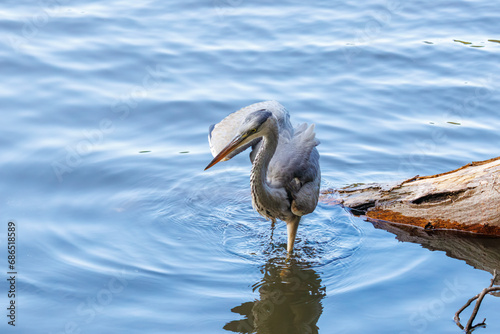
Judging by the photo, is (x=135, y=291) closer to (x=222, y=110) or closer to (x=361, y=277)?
(x=361, y=277)

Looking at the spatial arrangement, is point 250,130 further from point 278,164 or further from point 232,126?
point 232,126

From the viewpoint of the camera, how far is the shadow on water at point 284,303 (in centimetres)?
569

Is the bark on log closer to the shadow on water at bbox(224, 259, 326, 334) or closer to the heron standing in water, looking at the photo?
the heron standing in water

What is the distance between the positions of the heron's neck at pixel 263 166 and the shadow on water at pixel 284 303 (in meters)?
0.72

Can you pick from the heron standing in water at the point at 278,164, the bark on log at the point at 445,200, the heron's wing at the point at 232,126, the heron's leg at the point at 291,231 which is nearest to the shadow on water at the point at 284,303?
the heron's leg at the point at 291,231

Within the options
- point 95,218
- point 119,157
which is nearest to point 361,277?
point 95,218

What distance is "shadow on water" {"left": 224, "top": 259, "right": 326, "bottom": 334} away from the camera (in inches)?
224

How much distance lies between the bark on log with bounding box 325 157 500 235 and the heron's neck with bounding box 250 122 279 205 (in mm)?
1446

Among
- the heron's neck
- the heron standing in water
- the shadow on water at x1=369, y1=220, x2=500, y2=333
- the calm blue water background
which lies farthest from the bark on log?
the heron's neck

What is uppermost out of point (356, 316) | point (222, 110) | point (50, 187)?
point (222, 110)

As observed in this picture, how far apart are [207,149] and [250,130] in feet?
8.98

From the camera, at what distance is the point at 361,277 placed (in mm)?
6324

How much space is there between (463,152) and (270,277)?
3.68 meters

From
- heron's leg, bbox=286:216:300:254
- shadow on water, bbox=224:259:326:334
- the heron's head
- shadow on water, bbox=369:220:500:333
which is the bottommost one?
shadow on water, bbox=224:259:326:334
